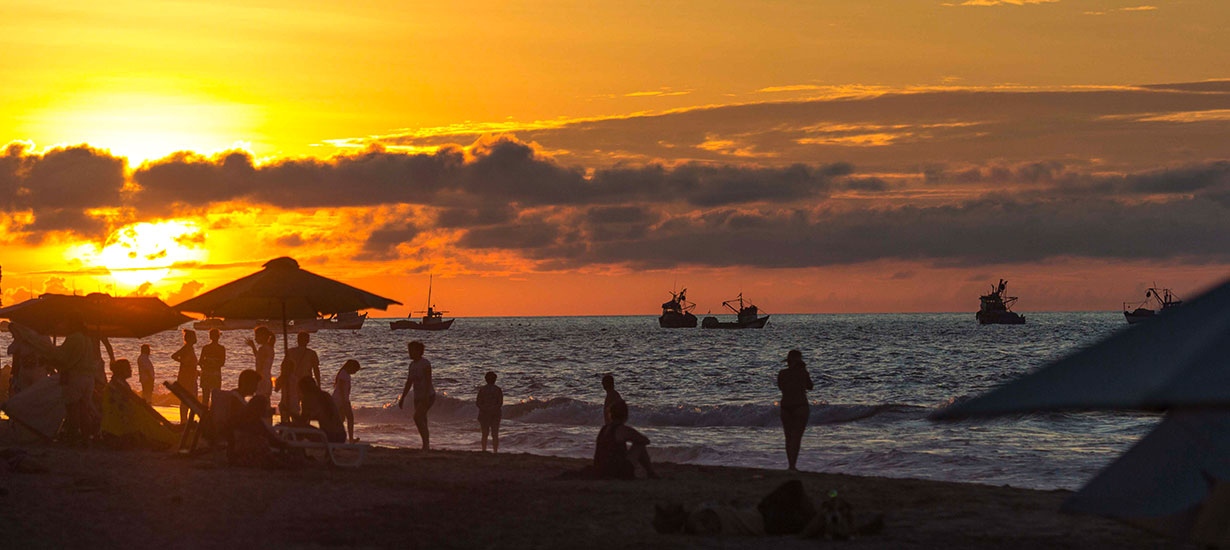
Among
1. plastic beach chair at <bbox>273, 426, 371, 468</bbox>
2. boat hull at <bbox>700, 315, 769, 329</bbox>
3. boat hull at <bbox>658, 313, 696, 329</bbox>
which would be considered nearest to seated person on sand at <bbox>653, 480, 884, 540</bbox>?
plastic beach chair at <bbox>273, 426, 371, 468</bbox>

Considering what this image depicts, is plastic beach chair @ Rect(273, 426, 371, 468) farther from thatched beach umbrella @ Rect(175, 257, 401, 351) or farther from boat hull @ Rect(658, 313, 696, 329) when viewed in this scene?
boat hull @ Rect(658, 313, 696, 329)

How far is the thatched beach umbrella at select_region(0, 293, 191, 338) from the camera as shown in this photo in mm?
16125

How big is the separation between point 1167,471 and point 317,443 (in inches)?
353

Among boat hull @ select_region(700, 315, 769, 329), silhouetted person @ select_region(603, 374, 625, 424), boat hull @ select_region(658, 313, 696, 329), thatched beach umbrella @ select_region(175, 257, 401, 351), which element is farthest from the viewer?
boat hull @ select_region(658, 313, 696, 329)

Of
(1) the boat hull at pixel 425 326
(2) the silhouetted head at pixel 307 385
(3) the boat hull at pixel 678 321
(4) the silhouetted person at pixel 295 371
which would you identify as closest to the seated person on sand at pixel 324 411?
(2) the silhouetted head at pixel 307 385

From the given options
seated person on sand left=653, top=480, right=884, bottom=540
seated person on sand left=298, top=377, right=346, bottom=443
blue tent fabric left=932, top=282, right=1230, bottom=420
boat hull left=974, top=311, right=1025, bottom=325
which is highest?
boat hull left=974, top=311, right=1025, bottom=325

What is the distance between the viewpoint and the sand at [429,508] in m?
8.77

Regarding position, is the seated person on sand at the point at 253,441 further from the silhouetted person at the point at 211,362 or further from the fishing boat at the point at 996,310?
the fishing boat at the point at 996,310

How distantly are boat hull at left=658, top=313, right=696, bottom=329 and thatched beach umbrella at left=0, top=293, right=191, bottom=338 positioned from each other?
141068mm

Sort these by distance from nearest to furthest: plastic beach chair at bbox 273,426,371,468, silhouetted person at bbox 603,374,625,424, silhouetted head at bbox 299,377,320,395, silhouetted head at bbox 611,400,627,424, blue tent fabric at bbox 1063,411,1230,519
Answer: blue tent fabric at bbox 1063,411,1230,519, silhouetted head at bbox 611,400,627,424, plastic beach chair at bbox 273,426,371,468, silhouetted person at bbox 603,374,625,424, silhouetted head at bbox 299,377,320,395

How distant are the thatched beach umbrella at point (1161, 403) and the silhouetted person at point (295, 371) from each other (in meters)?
10.7

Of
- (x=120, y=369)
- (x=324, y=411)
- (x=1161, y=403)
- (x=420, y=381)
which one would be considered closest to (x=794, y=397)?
(x=420, y=381)

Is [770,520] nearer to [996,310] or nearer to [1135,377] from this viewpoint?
[1135,377]

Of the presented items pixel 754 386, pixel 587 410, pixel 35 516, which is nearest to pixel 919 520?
pixel 35 516
